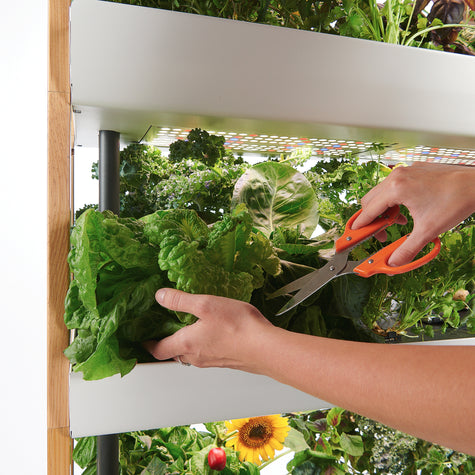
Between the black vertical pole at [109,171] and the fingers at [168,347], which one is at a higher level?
the black vertical pole at [109,171]

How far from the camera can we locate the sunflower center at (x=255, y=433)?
100 cm

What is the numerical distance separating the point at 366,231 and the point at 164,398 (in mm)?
334

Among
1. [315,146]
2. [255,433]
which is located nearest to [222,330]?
[315,146]

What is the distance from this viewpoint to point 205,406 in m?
0.60

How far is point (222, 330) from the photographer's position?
18.8 inches

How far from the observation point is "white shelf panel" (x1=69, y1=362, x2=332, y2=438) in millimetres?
573

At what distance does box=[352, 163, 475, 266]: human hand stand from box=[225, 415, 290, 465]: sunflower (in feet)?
1.90

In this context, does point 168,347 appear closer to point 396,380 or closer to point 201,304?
point 201,304

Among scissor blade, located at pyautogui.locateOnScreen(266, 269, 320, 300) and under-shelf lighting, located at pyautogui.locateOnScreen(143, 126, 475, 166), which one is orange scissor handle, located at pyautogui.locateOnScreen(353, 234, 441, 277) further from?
under-shelf lighting, located at pyautogui.locateOnScreen(143, 126, 475, 166)

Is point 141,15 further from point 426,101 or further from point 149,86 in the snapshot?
point 426,101
